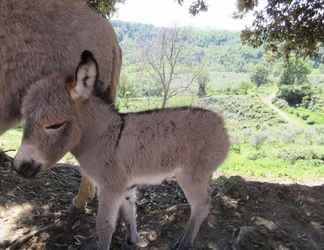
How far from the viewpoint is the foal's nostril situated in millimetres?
2924

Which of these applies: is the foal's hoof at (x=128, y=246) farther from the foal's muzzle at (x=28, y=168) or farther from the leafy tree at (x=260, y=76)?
the leafy tree at (x=260, y=76)

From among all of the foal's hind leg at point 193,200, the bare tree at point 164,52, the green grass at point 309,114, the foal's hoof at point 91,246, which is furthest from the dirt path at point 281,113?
the foal's hoof at point 91,246

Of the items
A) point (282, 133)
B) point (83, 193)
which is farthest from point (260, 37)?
point (282, 133)

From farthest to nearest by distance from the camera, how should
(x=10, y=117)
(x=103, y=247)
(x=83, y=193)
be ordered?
(x=83, y=193) → (x=10, y=117) → (x=103, y=247)

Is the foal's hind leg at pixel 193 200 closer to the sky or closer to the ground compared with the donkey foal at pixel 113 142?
closer to the ground

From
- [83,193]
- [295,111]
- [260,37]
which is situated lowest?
[295,111]

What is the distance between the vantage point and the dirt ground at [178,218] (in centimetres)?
383

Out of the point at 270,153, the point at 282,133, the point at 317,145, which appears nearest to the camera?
the point at 270,153

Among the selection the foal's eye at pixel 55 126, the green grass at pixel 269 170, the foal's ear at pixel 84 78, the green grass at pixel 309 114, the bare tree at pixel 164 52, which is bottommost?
the green grass at pixel 309 114

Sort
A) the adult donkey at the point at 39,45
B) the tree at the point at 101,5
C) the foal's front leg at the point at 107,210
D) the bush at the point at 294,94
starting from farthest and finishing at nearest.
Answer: the bush at the point at 294,94 → the tree at the point at 101,5 → the adult donkey at the point at 39,45 → the foal's front leg at the point at 107,210

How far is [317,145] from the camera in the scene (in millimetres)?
42156

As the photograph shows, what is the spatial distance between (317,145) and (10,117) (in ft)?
139

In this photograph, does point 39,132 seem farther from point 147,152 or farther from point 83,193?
point 83,193

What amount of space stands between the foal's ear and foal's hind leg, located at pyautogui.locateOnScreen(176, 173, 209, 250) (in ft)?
3.46
